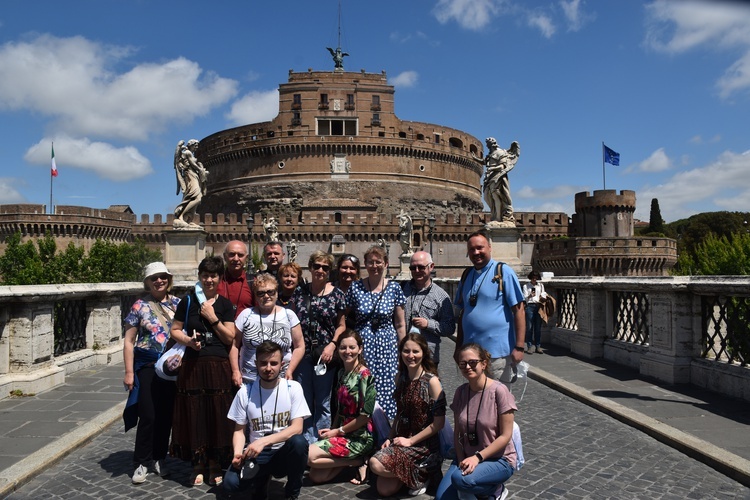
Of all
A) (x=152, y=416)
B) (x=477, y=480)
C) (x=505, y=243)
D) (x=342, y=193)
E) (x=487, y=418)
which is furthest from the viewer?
(x=342, y=193)

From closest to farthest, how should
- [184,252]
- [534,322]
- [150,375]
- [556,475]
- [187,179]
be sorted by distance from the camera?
[556,475], [150,375], [534,322], [187,179], [184,252]

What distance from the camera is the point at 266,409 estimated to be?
12.1ft

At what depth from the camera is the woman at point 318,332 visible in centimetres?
438

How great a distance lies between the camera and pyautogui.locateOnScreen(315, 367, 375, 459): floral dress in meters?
3.95

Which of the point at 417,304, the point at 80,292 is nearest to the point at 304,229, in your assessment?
the point at 80,292

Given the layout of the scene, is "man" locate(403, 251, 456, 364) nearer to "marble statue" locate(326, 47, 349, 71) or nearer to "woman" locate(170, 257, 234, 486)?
"woman" locate(170, 257, 234, 486)

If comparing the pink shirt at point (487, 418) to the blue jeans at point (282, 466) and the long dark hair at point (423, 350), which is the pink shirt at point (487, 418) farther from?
the blue jeans at point (282, 466)

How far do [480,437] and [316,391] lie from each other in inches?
56.0

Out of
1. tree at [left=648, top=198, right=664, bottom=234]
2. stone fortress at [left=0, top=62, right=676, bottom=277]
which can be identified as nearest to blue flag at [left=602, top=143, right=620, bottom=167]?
stone fortress at [left=0, top=62, right=676, bottom=277]

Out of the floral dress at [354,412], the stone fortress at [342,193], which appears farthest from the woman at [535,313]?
the stone fortress at [342,193]

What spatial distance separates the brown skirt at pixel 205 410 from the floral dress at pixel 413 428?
1017 millimetres

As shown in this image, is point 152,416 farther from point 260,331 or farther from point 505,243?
point 505,243

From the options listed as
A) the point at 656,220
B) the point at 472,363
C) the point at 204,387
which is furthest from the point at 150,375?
the point at 656,220

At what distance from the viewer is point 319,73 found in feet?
191
